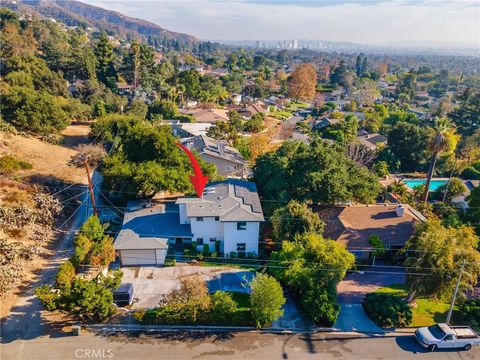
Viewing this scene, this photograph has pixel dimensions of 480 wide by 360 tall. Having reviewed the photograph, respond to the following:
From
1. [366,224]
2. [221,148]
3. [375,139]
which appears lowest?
[375,139]

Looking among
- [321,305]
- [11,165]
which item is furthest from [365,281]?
[11,165]

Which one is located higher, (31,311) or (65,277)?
(65,277)

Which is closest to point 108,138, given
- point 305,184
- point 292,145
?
point 292,145

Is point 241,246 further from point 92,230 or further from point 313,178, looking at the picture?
point 92,230

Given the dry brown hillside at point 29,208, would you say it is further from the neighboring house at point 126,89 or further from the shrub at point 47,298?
the neighboring house at point 126,89

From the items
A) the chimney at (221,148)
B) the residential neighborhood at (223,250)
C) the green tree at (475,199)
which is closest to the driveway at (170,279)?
the residential neighborhood at (223,250)

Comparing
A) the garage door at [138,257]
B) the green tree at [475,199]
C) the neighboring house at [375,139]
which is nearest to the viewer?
the garage door at [138,257]

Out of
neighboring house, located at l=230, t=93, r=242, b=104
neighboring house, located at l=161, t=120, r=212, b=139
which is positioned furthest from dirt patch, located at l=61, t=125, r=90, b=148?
neighboring house, located at l=230, t=93, r=242, b=104
